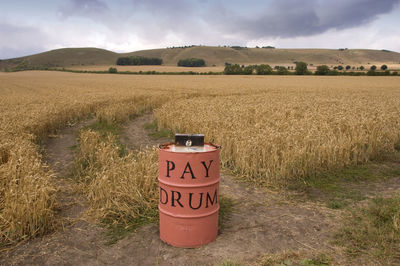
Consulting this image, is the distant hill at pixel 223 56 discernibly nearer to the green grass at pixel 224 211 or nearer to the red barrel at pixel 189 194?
the green grass at pixel 224 211

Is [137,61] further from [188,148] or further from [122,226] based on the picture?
[188,148]

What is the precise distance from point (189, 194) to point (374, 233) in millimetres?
2364

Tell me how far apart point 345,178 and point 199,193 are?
400cm

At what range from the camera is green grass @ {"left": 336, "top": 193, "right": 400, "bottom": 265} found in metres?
3.80

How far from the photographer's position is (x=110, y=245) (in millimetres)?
4254

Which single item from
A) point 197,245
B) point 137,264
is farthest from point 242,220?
point 137,264

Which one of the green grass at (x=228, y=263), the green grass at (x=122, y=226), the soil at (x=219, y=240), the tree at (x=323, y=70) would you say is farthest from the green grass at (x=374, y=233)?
the tree at (x=323, y=70)

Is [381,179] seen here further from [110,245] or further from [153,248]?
[110,245]

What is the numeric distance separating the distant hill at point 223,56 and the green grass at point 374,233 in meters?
126

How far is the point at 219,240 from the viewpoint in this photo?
4312 mm

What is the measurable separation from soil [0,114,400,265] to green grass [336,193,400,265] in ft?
0.58

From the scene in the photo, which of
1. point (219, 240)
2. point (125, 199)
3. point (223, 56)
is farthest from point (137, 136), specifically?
point (223, 56)

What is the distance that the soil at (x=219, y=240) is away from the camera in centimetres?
391

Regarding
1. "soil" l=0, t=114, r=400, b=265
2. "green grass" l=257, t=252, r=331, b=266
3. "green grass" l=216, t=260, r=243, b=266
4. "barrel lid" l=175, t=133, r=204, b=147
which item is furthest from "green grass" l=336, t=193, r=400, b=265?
"barrel lid" l=175, t=133, r=204, b=147
